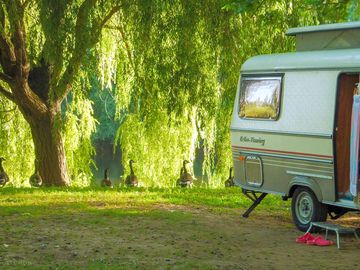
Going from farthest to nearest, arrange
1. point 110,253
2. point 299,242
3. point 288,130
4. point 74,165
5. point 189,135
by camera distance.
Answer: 1. point 74,165
2. point 189,135
3. point 288,130
4. point 299,242
5. point 110,253

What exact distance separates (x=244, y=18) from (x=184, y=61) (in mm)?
2077

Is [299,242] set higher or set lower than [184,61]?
lower

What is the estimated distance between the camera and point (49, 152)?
61.7 feet

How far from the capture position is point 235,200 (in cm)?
1512

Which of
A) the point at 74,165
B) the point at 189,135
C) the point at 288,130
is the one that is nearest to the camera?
Result: the point at 288,130

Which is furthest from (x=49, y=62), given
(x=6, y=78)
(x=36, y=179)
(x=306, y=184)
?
(x=306, y=184)

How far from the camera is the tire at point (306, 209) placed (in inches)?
444

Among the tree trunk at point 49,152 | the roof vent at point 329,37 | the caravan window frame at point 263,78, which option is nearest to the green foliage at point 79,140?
the tree trunk at point 49,152

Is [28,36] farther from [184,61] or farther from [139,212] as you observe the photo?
[139,212]

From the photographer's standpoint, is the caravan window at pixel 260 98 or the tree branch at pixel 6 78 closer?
the caravan window at pixel 260 98

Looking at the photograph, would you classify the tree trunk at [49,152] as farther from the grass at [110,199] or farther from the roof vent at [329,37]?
the roof vent at [329,37]

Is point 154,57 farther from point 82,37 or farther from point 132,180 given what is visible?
point 132,180

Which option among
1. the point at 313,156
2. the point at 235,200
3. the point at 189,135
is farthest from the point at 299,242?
the point at 189,135

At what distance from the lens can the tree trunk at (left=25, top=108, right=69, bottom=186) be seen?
1836 cm
